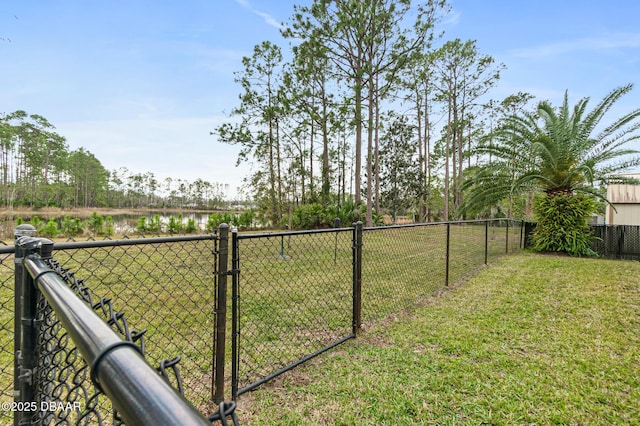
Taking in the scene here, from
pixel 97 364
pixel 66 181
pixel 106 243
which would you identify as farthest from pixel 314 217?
pixel 66 181

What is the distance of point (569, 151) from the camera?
8367 millimetres

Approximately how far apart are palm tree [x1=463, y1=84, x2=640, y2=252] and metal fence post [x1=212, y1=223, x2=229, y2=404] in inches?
368

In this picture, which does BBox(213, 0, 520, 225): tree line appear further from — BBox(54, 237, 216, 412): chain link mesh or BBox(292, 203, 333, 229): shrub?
BBox(54, 237, 216, 412): chain link mesh

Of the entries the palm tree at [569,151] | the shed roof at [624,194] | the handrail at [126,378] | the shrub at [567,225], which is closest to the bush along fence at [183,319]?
the handrail at [126,378]

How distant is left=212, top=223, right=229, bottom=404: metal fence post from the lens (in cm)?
193

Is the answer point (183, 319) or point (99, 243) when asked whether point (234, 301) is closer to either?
point (99, 243)

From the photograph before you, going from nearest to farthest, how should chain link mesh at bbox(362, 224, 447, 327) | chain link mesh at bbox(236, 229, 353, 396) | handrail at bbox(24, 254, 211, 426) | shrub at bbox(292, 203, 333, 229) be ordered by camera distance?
handrail at bbox(24, 254, 211, 426), chain link mesh at bbox(236, 229, 353, 396), chain link mesh at bbox(362, 224, 447, 327), shrub at bbox(292, 203, 333, 229)

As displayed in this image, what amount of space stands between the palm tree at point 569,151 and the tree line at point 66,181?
41.3 meters

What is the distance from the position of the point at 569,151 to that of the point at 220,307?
1034cm

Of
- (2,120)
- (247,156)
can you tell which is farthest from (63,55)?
(2,120)

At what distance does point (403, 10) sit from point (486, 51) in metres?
7.12

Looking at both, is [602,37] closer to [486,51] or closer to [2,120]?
[486,51]

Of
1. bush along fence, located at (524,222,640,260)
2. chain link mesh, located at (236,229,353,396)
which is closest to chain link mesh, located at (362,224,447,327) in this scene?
chain link mesh, located at (236,229,353,396)

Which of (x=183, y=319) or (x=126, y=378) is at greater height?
(x=126, y=378)
